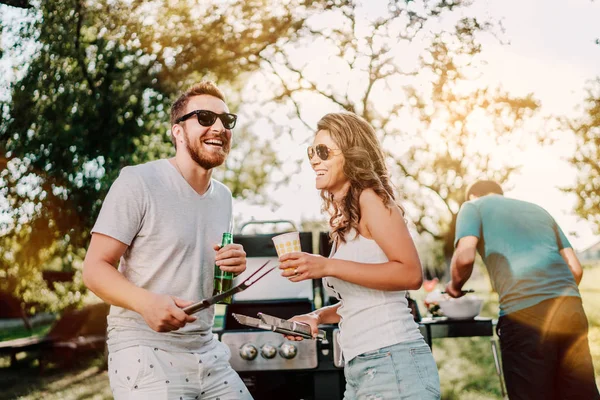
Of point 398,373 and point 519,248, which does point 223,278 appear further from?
point 519,248

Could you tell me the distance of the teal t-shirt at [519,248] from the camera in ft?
13.3

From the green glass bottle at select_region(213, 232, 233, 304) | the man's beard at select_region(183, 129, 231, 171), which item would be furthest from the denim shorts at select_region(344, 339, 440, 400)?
the man's beard at select_region(183, 129, 231, 171)

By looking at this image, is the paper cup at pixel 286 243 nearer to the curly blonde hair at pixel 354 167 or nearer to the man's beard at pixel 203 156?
the curly blonde hair at pixel 354 167

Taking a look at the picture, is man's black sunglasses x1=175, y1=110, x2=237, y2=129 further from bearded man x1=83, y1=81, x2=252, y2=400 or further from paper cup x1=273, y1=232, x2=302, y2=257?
paper cup x1=273, y1=232, x2=302, y2=257

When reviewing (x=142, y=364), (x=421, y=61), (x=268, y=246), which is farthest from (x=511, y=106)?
(x=142, y=364)

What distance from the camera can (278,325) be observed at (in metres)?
2.50

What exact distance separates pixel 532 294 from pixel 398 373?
206cm

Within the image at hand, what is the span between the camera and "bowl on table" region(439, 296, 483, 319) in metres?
5.03

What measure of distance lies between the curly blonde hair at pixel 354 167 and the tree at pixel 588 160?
13731mm

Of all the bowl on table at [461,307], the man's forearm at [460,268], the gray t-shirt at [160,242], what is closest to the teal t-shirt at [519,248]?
the man's forearm at [460,268]

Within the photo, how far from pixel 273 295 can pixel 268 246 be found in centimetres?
43

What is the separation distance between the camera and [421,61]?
11.5 meters

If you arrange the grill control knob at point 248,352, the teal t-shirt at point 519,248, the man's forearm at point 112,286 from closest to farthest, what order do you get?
the man's forearm at point 112,286 < the teal t-shirt at point 519,248 < the grill control knob at point 248,352

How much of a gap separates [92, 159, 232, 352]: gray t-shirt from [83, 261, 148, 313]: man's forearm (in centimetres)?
16
